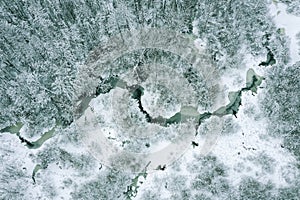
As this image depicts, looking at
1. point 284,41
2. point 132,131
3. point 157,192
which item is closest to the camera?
point 157,192

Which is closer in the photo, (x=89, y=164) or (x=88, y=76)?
(x=89, y=164)

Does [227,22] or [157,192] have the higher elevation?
[227,22]

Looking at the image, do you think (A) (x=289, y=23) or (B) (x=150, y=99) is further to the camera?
(A) (x=289, y=23)

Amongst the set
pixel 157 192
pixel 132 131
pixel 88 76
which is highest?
pixel 88 76

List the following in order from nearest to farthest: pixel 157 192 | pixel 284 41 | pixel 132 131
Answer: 1. pixel 157 192
2. pixel 132 131
3. pixel 284 41

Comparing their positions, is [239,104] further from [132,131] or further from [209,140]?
[132,131]

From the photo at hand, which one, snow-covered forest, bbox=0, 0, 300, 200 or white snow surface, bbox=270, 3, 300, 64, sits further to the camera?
white snow surface, bbox=270, 3, 300, 64

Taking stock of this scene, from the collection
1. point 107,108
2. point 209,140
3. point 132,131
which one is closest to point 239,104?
point 209,140

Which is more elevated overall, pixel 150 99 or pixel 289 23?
pixel 289 23

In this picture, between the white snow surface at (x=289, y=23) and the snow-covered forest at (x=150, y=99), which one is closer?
the snow-covered forest at (x=150, y=99)

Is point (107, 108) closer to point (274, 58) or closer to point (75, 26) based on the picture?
point (75, 26)
